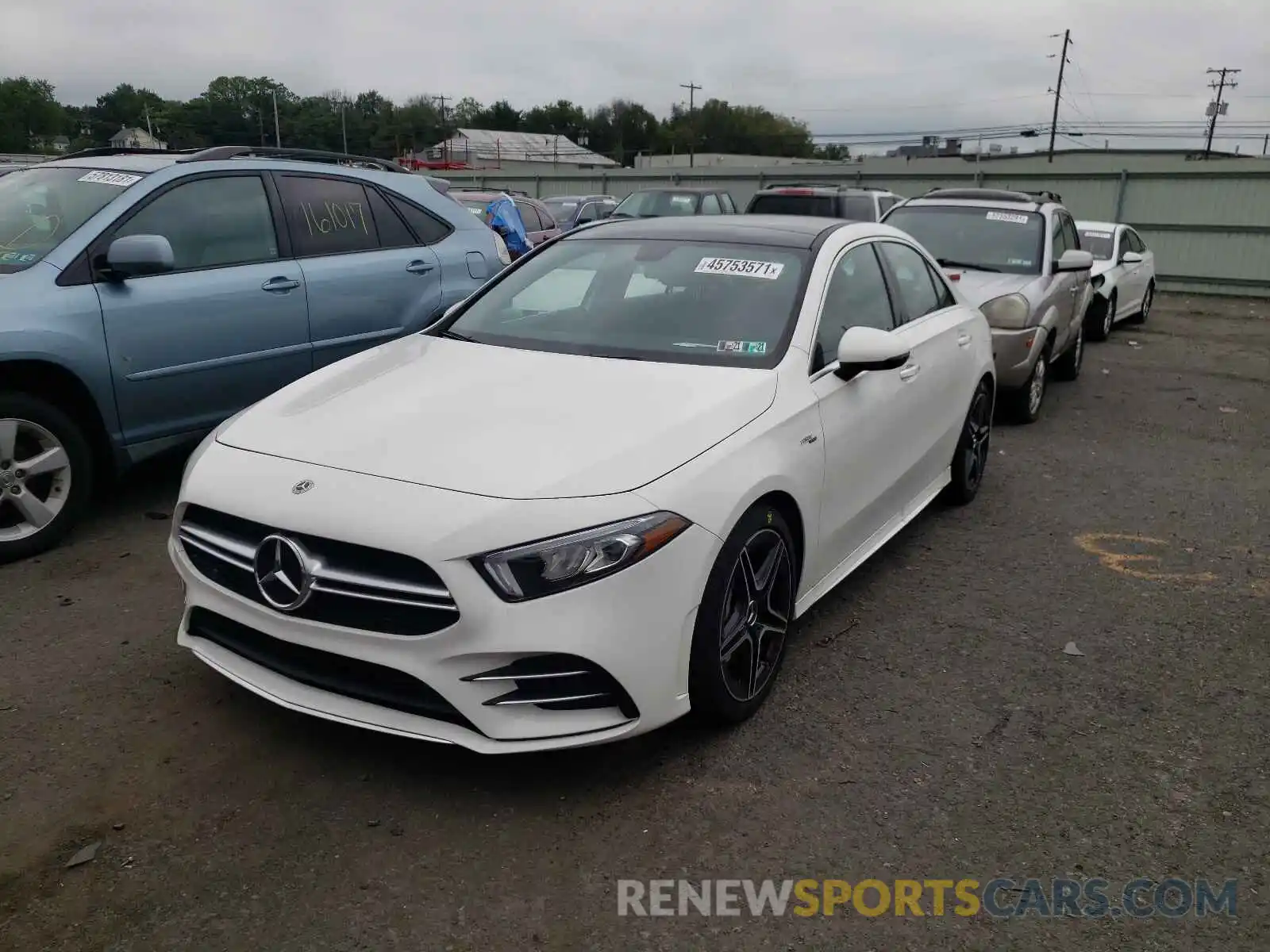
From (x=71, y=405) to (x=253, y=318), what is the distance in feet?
3.26

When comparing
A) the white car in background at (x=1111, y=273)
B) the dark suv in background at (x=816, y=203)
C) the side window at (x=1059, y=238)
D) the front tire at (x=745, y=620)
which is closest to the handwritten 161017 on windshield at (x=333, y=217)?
the front tire at (x=745, y=620)

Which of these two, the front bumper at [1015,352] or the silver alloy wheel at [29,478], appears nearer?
the silver alloy wheel at [29,478]

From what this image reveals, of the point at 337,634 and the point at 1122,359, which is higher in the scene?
the point at 337,634

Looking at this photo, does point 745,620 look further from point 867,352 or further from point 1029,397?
point 1029,397

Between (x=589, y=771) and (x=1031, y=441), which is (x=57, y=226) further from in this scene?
(x=1031, y=441)

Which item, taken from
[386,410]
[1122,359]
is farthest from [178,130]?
[386,410]

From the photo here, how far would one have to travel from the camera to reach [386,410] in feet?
10.9

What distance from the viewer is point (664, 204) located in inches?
632

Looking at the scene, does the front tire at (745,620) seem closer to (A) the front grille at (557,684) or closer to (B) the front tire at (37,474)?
(A) the front grille at (557,684)

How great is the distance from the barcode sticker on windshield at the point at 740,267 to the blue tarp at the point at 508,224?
26.9 ft

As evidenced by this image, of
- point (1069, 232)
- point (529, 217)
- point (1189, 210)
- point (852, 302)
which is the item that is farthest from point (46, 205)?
point (1189, 210)

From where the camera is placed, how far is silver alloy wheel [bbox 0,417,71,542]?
448 centimetres

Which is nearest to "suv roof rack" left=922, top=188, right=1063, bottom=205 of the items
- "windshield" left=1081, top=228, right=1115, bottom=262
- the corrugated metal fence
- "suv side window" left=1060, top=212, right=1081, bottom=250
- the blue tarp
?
"suv side window" left=1060, top=212, right=1081, bottom=250

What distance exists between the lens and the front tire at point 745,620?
9.93ft
